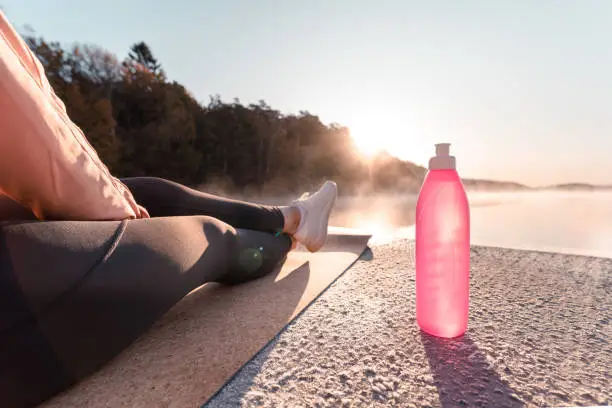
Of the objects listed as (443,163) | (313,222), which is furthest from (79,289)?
(313,222)

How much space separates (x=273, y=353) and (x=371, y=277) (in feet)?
1.68

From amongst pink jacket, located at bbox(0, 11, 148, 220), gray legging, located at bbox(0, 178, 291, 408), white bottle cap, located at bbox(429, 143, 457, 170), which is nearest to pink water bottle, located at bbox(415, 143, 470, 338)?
white bottle cap, located at bbox(429, 143, 457, 170)

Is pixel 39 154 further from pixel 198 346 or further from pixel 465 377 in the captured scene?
pixel 465 377

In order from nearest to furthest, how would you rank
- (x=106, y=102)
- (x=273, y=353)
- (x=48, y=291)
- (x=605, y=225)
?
(x=48, y=291)
(x=273, y=353)
(x=605, y=225)
(x=106, y=102)

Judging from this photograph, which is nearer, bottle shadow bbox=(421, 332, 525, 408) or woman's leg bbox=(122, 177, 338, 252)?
bottle shadow bbox=(421, 332, 525, 408)

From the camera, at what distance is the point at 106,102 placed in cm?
784

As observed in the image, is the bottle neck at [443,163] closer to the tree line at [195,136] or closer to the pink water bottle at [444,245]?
the pink water bottle at [444,245]

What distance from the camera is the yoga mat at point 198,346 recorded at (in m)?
0.43

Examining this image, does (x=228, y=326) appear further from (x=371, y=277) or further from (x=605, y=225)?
(x=605, y=225)

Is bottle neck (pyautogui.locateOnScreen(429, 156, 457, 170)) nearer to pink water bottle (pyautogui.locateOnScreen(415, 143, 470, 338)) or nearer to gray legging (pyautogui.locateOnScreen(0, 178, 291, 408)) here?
pink water bottle (pyautogui.locateOnScreen(415, 143, 470, 338))

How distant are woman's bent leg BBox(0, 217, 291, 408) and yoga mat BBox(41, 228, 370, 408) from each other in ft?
0.15

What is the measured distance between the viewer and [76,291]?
0.40m

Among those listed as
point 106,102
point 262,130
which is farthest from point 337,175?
point 106,102

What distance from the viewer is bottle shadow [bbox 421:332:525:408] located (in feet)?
1.35
